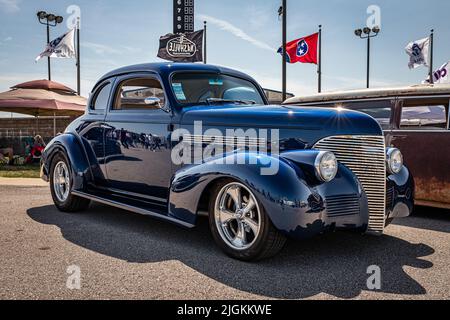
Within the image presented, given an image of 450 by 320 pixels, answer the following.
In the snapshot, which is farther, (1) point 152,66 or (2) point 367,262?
(1) point 152,66

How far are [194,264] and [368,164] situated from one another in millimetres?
1660

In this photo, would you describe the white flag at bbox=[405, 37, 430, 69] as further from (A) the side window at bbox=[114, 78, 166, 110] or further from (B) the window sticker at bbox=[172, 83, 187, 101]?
(B) the window sticker at bbox=[172, 83, 187, 101]

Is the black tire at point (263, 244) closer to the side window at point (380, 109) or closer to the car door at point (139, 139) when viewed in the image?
the car door at point (139, 139)

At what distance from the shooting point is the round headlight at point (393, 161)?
161 inches

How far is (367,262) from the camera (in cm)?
351

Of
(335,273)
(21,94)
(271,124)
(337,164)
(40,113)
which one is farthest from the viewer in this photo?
(40,113)

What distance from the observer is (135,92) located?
530cm

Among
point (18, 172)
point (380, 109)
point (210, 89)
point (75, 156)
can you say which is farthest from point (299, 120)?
point (18, 172)

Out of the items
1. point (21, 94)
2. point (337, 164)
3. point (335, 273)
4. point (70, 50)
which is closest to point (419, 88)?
point (337, 164)

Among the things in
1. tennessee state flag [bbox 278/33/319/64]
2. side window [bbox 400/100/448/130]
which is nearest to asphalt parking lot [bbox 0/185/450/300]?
side window [bbox 400/100/448/130]

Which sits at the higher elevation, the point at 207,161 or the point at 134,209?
the point at 207,161

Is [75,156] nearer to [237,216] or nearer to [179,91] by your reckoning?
[179,91]
